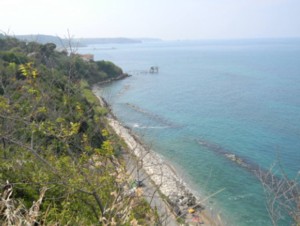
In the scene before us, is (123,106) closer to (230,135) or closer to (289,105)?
(230,135)

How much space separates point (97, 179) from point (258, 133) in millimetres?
24290

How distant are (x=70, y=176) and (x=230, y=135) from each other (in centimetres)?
2365

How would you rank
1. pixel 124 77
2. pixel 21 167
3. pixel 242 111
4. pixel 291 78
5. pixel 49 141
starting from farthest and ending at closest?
pixel 124 77 → pixel 291 78 → pixel 242 111 → pixel 49 141 → pixel 21 167

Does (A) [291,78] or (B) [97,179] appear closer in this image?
(B) [97,179]

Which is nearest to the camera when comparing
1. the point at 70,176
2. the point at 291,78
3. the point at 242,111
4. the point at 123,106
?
the point at 70,176

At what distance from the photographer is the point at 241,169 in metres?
20.1

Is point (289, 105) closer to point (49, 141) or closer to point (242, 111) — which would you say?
point (242, 111)

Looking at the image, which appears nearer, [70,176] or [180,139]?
[70,176]

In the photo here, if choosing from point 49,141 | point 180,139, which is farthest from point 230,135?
point 49,141

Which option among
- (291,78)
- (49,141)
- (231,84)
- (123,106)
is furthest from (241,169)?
(291,78)

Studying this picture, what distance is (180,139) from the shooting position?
26.0 meters

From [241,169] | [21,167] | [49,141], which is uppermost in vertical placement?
[21,167]

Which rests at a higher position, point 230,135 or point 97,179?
point 97,179

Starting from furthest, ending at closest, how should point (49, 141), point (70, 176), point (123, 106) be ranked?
point (123, 106), point (49, 141), point (70, 176)
